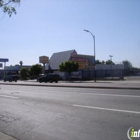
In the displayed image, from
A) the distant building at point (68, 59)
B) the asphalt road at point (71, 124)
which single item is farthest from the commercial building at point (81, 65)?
the asphalt road at point (71, 124)

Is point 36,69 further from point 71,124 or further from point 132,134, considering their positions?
point 132,134

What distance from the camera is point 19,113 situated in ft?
31.0

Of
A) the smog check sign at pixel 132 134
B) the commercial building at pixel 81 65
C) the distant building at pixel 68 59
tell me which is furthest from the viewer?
the distant building at pixel 68 59

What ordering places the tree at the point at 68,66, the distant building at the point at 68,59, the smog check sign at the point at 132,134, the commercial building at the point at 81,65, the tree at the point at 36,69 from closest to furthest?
1. the smog check sign at the point at 132,134
2. the tree at the point at 68,66
3. the commercial building at the point at 81,65
4. the tree at the point at 36,69
5. the distant building at the point at 68,59

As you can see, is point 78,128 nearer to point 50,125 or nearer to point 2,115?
point 50,125

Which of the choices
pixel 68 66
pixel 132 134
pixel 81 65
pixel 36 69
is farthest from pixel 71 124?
pixel 81 65

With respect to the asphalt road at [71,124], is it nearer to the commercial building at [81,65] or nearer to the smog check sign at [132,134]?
the smog check sign at [132,134]

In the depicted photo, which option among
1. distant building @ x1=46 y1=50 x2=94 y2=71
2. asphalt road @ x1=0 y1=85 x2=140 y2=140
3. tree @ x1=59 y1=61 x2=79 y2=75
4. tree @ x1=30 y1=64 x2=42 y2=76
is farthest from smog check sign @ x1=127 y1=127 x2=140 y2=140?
tree @ x1=30 y1=64 x2=42 y2=76

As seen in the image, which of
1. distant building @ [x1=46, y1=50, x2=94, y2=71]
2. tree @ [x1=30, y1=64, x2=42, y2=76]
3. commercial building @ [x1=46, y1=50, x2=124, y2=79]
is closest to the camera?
commercial building @ [x1=46, y1=50, x2=124, y2=79]

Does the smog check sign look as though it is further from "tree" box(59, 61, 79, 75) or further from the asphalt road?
"tree" box(59, 61, 79, 75)

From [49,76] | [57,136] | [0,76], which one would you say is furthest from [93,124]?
[0,76]

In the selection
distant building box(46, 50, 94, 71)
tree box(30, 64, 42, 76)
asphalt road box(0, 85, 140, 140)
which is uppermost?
distant building box(46, 50, 94, 71)

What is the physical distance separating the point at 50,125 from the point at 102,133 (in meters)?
1.99

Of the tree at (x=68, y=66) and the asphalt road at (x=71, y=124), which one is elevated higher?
the tree at (x=68, y=66)
